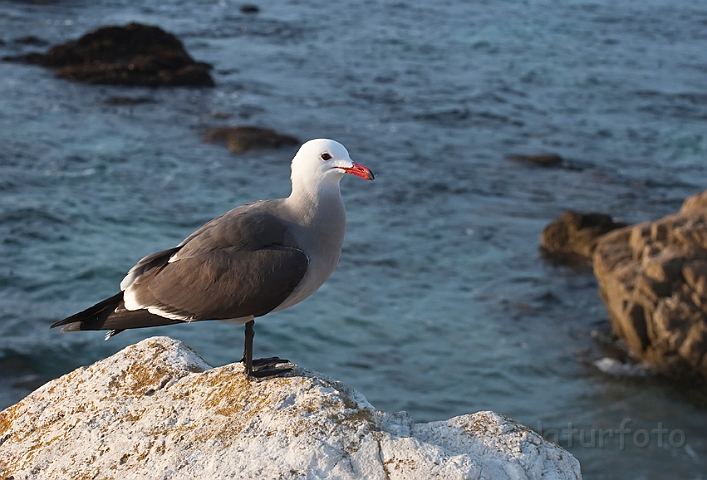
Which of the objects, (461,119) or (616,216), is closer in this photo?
(616,216)

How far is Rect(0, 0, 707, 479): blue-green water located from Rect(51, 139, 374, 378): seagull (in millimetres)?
6508

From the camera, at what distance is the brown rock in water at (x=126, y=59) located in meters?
25.8

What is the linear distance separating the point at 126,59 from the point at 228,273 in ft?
75.0

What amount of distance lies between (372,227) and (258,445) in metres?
13.5

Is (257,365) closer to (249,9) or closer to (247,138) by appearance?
(247,138)

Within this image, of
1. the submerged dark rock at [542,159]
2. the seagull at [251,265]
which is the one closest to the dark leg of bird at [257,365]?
the seagull at [251,265]

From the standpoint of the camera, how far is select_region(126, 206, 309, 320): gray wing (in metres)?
A: 5.37

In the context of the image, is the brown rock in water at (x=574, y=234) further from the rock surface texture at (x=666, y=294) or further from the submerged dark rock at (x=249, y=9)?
the submerged dark rock at (x=249, y=9)

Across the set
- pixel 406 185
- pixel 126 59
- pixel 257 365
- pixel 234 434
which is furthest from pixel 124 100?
pixel 234 434

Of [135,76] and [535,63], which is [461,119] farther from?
[135,76]

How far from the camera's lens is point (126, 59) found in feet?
88.0

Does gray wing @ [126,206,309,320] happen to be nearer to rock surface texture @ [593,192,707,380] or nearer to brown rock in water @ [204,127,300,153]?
rock surface texture @ [593,192,707,380]

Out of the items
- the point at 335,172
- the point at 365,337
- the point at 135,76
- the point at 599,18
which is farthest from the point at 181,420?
the point at 599,18

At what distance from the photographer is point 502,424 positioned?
14.5 ft
